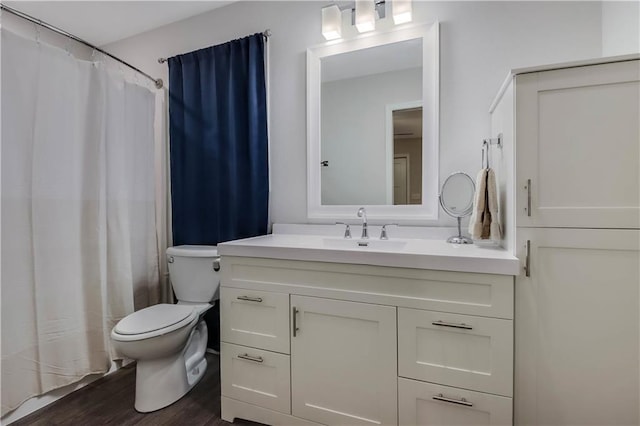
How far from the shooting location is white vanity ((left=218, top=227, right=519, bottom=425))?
111 cm

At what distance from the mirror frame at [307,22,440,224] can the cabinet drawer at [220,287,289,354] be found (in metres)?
0.67

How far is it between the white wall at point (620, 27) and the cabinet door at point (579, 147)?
0.32 metres

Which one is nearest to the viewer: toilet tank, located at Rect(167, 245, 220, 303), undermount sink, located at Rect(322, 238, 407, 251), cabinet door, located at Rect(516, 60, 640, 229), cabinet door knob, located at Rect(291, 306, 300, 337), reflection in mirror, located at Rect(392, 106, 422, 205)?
cabinet door, located at Rect(516, 60, 640, 229)

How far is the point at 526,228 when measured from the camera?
1110mm

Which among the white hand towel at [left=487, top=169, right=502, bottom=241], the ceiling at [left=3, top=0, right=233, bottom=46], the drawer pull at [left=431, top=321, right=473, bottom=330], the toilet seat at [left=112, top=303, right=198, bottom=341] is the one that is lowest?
the toilet seat at [left=112, top=303, right=198, bottom=341]

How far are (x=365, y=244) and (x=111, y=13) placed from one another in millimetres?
2378

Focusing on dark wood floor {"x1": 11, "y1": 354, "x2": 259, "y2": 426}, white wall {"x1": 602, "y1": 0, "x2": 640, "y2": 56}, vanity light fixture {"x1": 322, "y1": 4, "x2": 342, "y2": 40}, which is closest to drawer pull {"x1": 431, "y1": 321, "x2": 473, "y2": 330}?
dark wood floor {"x1": 11, "y1": 354, "x2": 259, "y2": 426}

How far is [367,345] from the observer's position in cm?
127

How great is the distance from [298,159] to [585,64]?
140 cm

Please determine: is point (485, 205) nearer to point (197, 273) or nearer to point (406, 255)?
point (406, 255)

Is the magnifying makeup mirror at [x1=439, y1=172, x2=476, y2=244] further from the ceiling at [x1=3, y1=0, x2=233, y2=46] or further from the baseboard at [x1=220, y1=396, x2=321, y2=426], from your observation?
the ceiling at [x1=3, y1=0, x2=233, y2=46]

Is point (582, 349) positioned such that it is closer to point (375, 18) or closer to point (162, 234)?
point (375, 18)

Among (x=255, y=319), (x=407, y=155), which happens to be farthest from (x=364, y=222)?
(x=255, y=319)

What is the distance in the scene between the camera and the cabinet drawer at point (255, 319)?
140 centimetres
